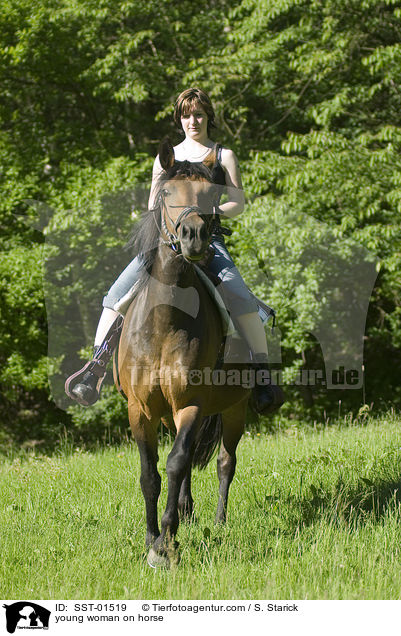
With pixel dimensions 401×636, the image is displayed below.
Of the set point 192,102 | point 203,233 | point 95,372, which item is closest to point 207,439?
point 95,372

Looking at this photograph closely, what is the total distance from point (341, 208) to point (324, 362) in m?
3.59

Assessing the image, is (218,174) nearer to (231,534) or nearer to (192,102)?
(192,102)

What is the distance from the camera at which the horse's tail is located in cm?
593

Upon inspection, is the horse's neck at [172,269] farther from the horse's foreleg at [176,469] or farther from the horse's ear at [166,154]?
the horse's foreleg at [176,469]

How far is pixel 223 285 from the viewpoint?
5.07 meters

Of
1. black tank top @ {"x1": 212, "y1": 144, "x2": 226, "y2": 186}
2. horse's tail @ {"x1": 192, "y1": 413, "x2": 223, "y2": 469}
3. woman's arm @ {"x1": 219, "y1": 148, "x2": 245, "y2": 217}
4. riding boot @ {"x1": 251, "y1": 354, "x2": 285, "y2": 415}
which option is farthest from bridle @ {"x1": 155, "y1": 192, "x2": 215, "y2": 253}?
horse's tail @ {"x1": 192, "y1": 413, "x2": 223, "y2": 469}

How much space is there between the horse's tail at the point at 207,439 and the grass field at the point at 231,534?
320mm

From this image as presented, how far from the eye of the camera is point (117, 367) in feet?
16.8

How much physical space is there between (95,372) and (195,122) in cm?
203

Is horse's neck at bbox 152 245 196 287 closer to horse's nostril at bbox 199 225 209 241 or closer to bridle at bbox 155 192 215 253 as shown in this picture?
bridle at bbox 155 192 215 253

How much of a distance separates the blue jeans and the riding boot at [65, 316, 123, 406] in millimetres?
236

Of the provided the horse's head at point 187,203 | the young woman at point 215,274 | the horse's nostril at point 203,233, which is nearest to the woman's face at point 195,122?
the young woman at point 215,274

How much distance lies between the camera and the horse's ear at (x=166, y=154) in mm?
4152

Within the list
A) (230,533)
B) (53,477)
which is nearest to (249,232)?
(53,477)
